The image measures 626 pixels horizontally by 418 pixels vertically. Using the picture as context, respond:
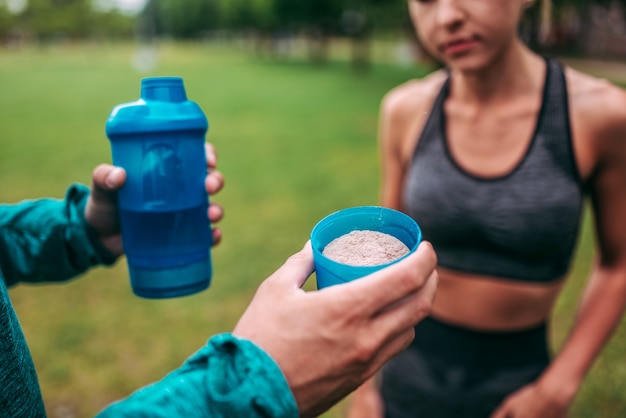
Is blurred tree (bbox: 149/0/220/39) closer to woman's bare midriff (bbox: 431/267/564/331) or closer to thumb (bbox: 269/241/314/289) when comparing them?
woman's bare midriff (bbox: 431/267/564/331)

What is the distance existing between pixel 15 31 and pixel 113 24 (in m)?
15.9

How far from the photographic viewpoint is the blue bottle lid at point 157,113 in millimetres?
1275

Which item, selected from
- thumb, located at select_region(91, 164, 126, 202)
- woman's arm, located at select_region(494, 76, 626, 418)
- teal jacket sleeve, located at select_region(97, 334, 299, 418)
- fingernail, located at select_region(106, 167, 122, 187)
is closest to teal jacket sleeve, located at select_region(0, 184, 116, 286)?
thumb, located at select_region(91, 164, 126, 202)

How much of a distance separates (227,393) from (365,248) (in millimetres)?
375

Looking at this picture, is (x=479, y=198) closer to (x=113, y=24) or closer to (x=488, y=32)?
(x=488, y=32)

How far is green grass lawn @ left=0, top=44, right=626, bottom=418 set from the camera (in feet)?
12.3

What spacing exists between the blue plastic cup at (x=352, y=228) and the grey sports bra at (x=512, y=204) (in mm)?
856

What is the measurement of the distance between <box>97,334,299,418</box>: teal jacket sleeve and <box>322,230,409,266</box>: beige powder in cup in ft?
0.85

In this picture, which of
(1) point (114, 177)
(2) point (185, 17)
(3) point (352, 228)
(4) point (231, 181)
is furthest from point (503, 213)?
(2) point (185, 17)

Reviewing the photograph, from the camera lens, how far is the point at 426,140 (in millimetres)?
1954

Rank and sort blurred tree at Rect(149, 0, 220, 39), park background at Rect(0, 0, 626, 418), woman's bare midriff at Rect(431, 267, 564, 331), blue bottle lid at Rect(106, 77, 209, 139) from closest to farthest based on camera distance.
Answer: blue bottle lid at Rect(106, 77, 209, 139) < woman's bare midriff at Rect(431, 267, 564, 331) < park background at Rect(0, 0, 626, 418) < blurred tree at Rect(149, 0, 220, 39)

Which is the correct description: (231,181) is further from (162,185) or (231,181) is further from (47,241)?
(162,185)

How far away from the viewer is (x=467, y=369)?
1.87 m

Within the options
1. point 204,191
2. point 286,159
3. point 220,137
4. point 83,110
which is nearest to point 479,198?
point 204,191
